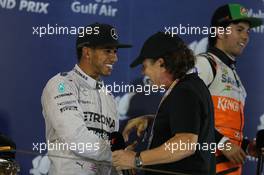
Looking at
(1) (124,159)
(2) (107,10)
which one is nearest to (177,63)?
(1) (124,159)

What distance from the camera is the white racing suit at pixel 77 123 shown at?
187 centimetres

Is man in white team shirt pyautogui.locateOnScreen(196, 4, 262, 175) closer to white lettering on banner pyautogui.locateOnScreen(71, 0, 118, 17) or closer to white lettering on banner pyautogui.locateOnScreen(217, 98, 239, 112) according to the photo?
white lettering on banner pyautogui.locateOnScreen(217, 98, 239, 112)

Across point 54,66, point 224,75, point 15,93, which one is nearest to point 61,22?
point 54,66

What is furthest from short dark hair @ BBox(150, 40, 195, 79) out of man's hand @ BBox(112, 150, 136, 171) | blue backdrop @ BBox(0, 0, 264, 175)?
blue backdrop @ BBox(0, 0, 264, 175)

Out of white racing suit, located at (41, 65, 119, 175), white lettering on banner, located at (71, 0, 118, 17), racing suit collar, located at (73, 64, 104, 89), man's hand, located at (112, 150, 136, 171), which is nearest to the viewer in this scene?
man's hand, located at (112, 150, 136, 171)

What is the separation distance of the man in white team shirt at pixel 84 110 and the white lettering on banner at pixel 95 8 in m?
0.23

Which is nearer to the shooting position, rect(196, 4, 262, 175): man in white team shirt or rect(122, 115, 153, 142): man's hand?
rect(196, 4, 262, 175): man in white team shirt

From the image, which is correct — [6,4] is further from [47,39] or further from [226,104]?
[226,104]

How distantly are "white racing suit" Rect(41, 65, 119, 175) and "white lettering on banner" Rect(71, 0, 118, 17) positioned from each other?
1.02 ft

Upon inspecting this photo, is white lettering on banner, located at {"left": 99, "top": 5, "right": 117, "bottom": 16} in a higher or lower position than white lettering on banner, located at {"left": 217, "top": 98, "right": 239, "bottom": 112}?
higher

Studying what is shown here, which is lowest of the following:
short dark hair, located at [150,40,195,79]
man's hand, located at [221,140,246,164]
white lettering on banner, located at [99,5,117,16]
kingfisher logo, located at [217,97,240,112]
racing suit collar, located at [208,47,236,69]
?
man's hand, located at [221,140,246,164]

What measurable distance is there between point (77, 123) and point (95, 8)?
57cm

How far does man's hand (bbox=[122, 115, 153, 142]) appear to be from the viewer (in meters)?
2.33

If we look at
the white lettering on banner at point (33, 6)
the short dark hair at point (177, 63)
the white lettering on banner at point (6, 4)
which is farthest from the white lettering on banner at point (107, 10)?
the short dark hair at point (177, 63)
